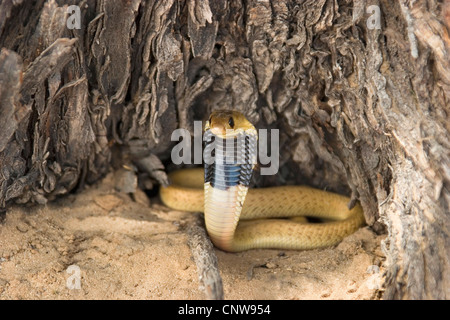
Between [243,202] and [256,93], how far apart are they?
4.01 ft

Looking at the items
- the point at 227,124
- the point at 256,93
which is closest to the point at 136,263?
the point at 227,124

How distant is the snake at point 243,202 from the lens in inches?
173

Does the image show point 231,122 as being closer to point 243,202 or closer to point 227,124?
point 227,124

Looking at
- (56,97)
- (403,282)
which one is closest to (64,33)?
(56,97)

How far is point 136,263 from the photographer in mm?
4023

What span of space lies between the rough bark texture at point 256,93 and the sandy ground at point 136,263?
312 mm

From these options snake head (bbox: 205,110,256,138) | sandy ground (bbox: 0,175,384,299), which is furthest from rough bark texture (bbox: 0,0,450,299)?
snake head (bbox: 205,110,256,138)

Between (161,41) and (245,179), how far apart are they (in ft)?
5.22

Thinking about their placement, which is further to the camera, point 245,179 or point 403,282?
point 245,179

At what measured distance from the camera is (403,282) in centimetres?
354

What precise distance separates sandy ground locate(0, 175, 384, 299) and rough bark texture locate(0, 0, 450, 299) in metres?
0.31

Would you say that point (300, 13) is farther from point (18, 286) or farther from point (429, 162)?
point (18, 286)

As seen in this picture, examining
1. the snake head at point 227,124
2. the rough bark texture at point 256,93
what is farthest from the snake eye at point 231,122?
the rough bark texture at point 256,93

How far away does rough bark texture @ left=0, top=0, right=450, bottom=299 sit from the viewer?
3.61 meters
